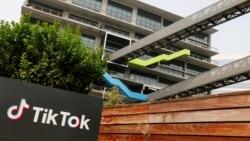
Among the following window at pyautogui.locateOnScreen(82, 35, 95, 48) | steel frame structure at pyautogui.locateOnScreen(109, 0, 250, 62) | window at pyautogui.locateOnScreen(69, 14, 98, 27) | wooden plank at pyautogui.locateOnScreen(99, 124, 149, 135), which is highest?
window at pyautogui.locateOnScreen(69, 14, 98, 27)

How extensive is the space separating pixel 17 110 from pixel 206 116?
3.02 meters

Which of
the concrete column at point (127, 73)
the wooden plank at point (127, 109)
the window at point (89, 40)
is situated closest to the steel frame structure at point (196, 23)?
the concrete column at point (127, 73)

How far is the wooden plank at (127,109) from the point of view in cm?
606

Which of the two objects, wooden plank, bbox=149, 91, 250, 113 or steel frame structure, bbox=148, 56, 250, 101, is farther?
steel frame structure, bbox=148, 56, 250, 101

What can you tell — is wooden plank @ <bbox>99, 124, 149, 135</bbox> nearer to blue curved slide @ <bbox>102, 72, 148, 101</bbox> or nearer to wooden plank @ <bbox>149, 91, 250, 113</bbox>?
wooden plank @ <bbox>149, 91, 250, 113</bbox>

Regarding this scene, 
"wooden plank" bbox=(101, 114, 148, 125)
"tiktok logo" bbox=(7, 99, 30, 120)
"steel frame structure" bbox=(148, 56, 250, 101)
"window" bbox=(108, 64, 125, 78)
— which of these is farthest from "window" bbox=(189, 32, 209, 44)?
"tiktok logo" bbox=(7, 99, 30, 120)

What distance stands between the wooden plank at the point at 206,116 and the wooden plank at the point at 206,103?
74 mm

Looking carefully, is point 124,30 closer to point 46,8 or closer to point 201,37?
point 46,8

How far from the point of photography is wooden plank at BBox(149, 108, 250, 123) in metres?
4.11

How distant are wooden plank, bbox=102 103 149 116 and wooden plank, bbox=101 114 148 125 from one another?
0.29ft

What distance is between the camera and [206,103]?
4.68 meters

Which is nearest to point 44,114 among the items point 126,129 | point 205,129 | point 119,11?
point 126,129

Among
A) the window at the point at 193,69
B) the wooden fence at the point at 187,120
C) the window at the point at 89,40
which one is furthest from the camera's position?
the window at the point at 193,69

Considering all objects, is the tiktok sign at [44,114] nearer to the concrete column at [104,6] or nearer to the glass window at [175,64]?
the concrete column at [104,6]
